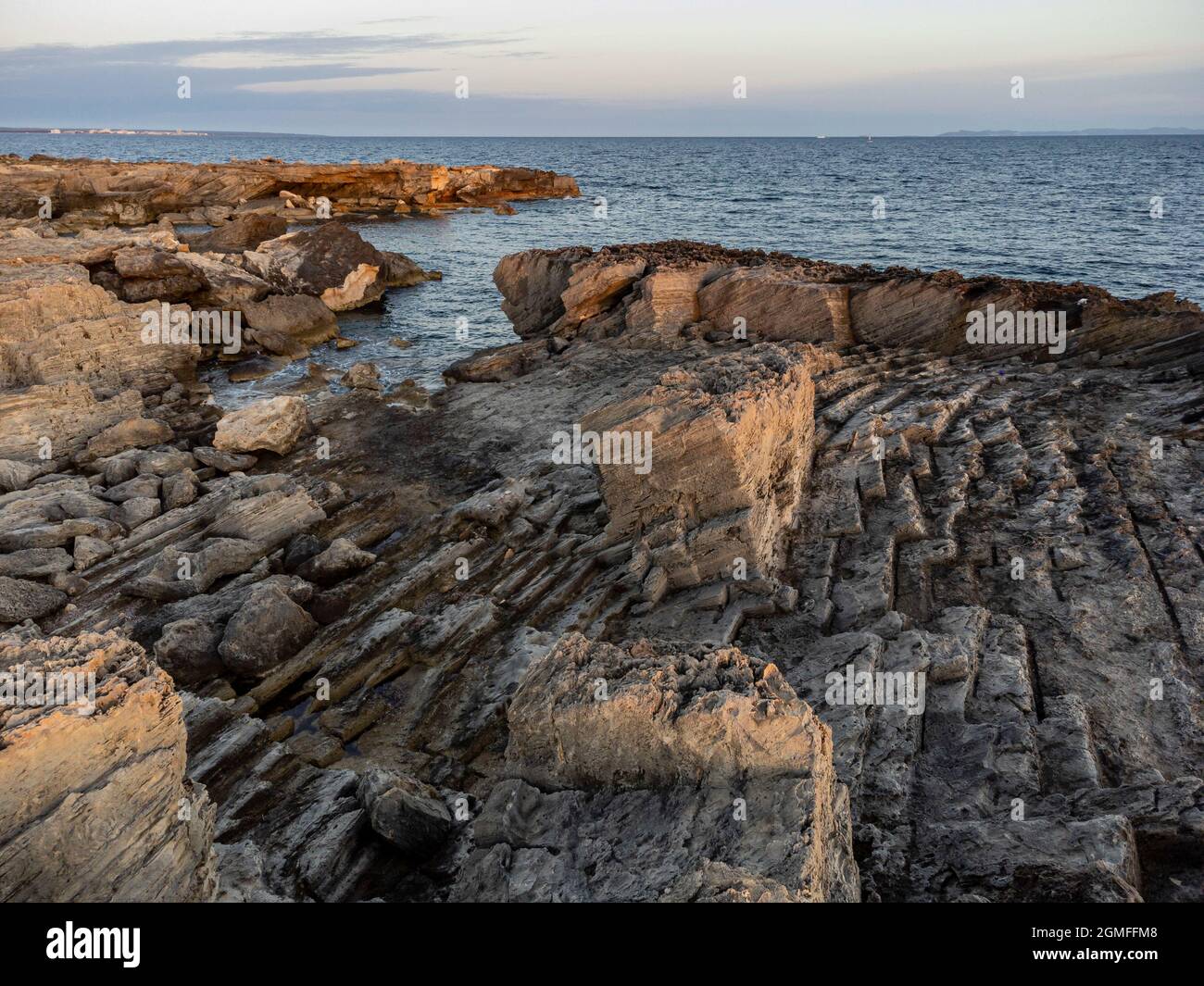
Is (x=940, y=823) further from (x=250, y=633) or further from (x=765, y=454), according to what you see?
(x=250, y=633)

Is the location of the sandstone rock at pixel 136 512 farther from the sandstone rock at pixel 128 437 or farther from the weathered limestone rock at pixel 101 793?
the weathered limestone rock at pixel 101 793

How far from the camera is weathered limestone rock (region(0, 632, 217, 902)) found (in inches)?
238

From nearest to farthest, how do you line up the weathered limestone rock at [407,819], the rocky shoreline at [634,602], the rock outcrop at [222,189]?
the rocky shoreline at [634,602]
the weathered limestone rock at [407,819]
the rock outcrop at [222,189]

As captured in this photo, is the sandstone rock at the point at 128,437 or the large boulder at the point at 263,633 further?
the sandstone rock at the point at 128,437

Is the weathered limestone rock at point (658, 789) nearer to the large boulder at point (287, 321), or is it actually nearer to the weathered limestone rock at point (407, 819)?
the weathered limestone rock at point (407, 819)

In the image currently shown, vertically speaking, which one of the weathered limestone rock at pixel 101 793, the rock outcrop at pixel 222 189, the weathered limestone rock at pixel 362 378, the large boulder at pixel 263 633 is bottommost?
the large boulder at pixel 263 633

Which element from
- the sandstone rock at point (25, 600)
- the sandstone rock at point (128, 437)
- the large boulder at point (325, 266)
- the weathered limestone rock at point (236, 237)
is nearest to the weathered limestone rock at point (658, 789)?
the sandstone rock at point (25, 600)

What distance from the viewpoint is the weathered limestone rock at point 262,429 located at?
20.3 meters

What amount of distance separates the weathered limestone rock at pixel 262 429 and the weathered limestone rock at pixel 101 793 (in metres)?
13.6

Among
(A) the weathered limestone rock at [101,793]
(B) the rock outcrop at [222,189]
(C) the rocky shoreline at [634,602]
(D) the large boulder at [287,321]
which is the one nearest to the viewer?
(A) the weathered limestone rock at [101,793]

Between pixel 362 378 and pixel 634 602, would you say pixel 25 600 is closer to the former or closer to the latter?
pixel 634 602

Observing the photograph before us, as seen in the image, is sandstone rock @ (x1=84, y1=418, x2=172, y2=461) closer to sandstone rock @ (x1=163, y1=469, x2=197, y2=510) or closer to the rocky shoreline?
the rocky shoreline

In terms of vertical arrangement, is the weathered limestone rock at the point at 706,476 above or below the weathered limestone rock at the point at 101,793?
above
